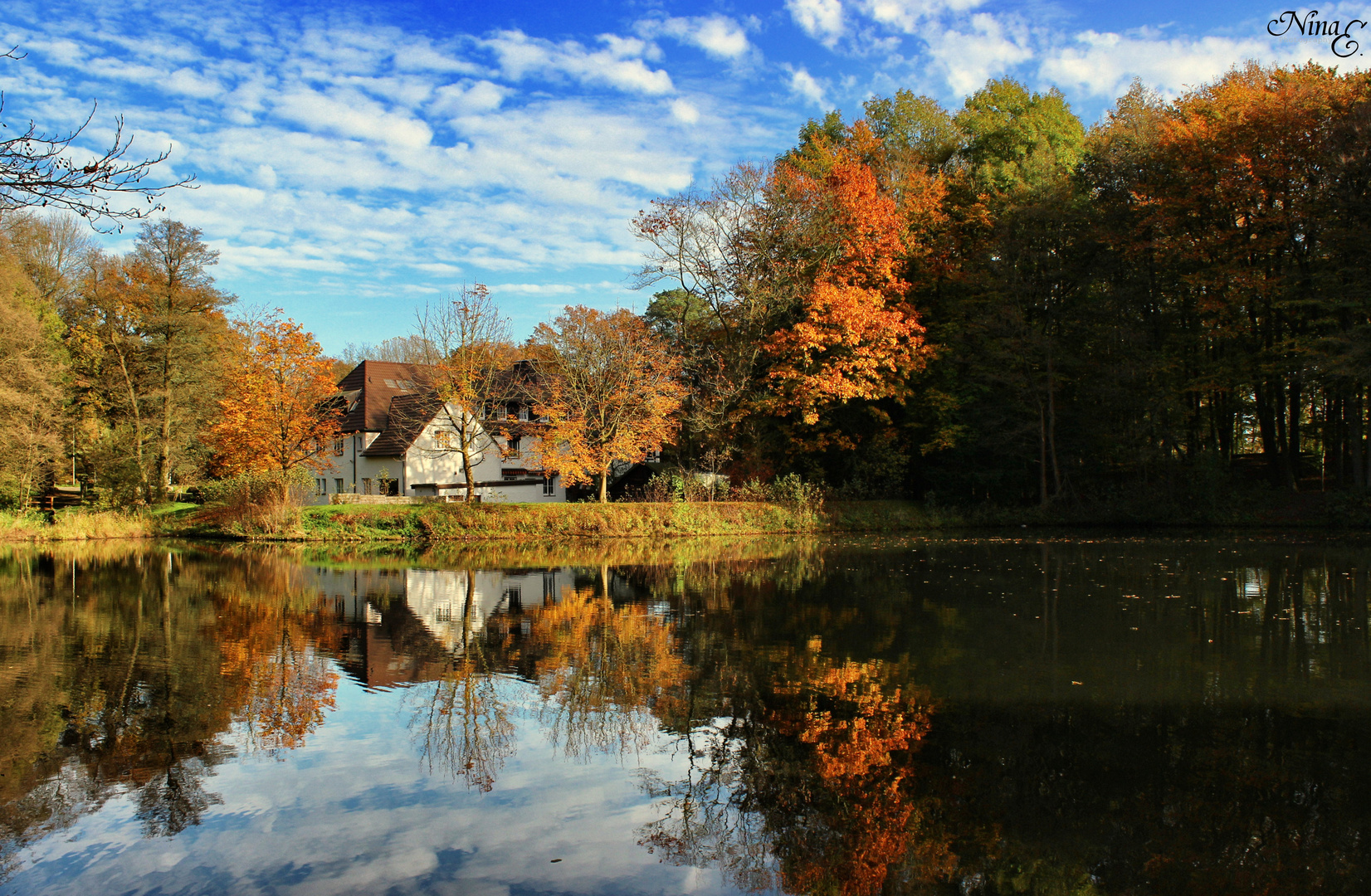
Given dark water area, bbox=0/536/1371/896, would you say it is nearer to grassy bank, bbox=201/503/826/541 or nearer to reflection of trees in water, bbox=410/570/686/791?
reflection of trees in water, bbox=410/570/686/791

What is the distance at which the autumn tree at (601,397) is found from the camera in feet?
99.7

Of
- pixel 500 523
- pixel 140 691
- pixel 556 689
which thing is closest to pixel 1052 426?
pixel 500 523

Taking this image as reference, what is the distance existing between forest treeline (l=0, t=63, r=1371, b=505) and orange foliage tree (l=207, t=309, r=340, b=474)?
18 cm

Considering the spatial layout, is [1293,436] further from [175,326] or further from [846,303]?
[175,326]

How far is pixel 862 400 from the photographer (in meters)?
33.8

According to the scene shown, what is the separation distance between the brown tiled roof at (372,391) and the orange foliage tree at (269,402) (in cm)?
673

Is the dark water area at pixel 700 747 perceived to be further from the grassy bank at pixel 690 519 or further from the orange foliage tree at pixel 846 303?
the orange foliage tree at pixel 846 303

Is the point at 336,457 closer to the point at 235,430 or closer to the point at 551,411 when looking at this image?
the point at 235,430

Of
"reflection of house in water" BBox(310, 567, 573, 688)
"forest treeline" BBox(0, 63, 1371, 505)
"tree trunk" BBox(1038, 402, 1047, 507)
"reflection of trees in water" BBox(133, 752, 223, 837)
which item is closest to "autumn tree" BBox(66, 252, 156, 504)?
"forest treeline" BBox(0, 63, 1371, 505)

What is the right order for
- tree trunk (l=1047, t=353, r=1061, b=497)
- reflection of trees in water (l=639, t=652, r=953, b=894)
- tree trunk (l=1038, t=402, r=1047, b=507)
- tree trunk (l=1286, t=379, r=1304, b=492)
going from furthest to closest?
tree trunk (l=1038, t=402, r=1047, b=507), tree trunk (l=1047, t=353, r=1061, b=497), tree trunk (l=1286, t=379, r=1304, b=492), reflection of trees in water (l=639, t=652, r=953, b=894)

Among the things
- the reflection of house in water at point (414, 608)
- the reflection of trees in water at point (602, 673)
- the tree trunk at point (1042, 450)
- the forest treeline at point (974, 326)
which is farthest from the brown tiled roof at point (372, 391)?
the reflection of trees in water at point (602, 673)

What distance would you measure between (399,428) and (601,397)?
13448mm

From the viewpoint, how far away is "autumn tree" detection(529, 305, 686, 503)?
30.4m

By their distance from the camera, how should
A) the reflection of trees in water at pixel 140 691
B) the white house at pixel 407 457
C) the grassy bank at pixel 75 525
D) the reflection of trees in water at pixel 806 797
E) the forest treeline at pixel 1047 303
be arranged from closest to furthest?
1. the reflection of trees in water at pixel 806 797
2. the reflection of trees in water at pixel 140 691
3. the forest treeline at pixel 1047 303
4. the grassy bank at pixel 75 525
5. the white house at pixel 407 457
